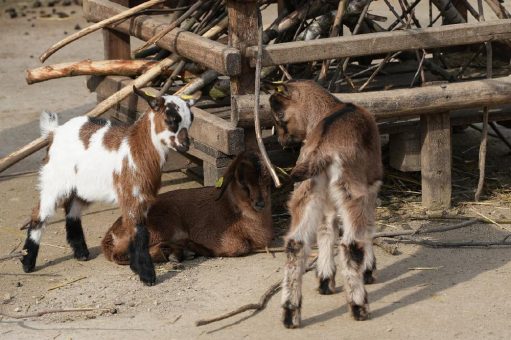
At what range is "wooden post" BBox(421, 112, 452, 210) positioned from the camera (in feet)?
25.7

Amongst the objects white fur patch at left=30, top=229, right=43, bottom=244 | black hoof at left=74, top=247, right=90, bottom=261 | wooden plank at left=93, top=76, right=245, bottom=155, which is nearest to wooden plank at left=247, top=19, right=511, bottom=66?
wooden plank at left=93, top=76, right=245, bottom=155

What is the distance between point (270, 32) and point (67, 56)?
6.05m

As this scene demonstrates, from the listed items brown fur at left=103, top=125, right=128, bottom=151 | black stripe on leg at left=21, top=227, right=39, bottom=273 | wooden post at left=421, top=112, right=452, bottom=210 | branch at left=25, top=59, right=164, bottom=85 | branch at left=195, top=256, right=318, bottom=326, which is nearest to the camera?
branch at left=195, top=256, right=318, bottom=326

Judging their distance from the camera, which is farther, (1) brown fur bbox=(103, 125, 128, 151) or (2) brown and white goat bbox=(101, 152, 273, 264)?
(2) brown and white goat bbox=(101, 152, 273, 264)

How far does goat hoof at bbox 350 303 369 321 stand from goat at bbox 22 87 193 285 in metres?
1.43

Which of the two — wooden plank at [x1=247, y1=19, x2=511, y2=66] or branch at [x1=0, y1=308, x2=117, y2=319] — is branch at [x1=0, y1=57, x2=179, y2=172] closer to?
wooden plank at [x1=247, y1=19, x2=511, y2=66]

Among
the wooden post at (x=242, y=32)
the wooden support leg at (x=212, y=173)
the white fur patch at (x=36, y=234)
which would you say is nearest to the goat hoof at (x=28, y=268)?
the white fur patch at (x=36, y=234)

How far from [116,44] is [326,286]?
3.94 meters

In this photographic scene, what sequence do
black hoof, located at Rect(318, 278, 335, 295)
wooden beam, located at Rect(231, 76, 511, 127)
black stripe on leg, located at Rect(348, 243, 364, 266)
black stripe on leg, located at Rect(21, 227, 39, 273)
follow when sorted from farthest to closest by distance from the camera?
wooden beam, located at Rect(231, 76, 511, 127) → black stripe on leg, located at Rect(21, 227, 39, 273) → black hoof, located at Rect(318, 278, 335, 295) → black stripe on leg, located at Rect(348, 243, 364, 266)

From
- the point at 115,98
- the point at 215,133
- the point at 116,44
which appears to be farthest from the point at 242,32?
the point at 116,44

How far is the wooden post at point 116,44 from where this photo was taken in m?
9.51

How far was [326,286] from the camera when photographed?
6414 millimetres

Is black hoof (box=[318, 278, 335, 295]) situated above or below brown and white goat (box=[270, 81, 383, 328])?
below

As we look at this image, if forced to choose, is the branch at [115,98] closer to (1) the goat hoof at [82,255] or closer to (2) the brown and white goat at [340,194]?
(1) the goat hoof at [82,255]
